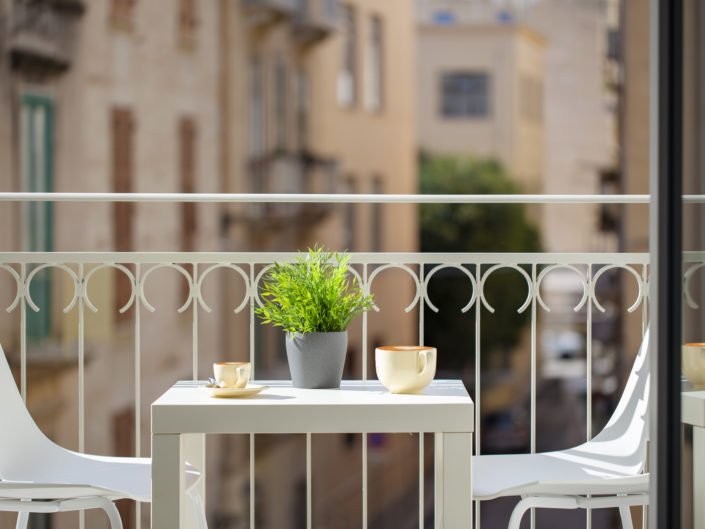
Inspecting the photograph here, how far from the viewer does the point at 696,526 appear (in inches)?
58.6

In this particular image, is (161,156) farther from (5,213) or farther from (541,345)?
(541,345)

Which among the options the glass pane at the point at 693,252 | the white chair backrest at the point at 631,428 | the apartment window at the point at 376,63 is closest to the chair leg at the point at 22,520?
the white chair backrest at the point at 631,428

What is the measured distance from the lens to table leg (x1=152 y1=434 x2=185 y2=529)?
1882 millimetres

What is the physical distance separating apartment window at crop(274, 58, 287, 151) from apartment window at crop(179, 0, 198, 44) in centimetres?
266

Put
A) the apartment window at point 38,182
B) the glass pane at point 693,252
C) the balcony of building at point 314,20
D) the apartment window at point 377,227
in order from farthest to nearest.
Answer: the apartment window at point 377,227 < the balcony of building at point 314,20 < the apartment window at point 38,182 < the glass pane at point 693,252

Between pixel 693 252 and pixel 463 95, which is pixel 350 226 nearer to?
pixel 463 95

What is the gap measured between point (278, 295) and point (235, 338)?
1005 centimetres

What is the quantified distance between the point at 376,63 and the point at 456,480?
17171 mm

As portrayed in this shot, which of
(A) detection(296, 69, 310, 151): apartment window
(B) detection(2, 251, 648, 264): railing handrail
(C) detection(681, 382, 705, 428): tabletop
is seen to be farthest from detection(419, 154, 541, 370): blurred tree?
(C) detection(681, 382, 705, 428): tabletop

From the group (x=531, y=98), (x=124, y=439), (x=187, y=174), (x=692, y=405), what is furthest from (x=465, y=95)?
(x=692, y=405)

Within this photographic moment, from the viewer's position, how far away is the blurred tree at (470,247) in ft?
72.0

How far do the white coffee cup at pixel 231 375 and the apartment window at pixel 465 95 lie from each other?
89.2ft

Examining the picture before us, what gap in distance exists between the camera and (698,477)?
1516 mm

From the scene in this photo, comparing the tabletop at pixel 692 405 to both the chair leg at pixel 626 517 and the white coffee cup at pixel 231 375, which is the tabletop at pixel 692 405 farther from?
the white coffee cup at pixel 231 375
